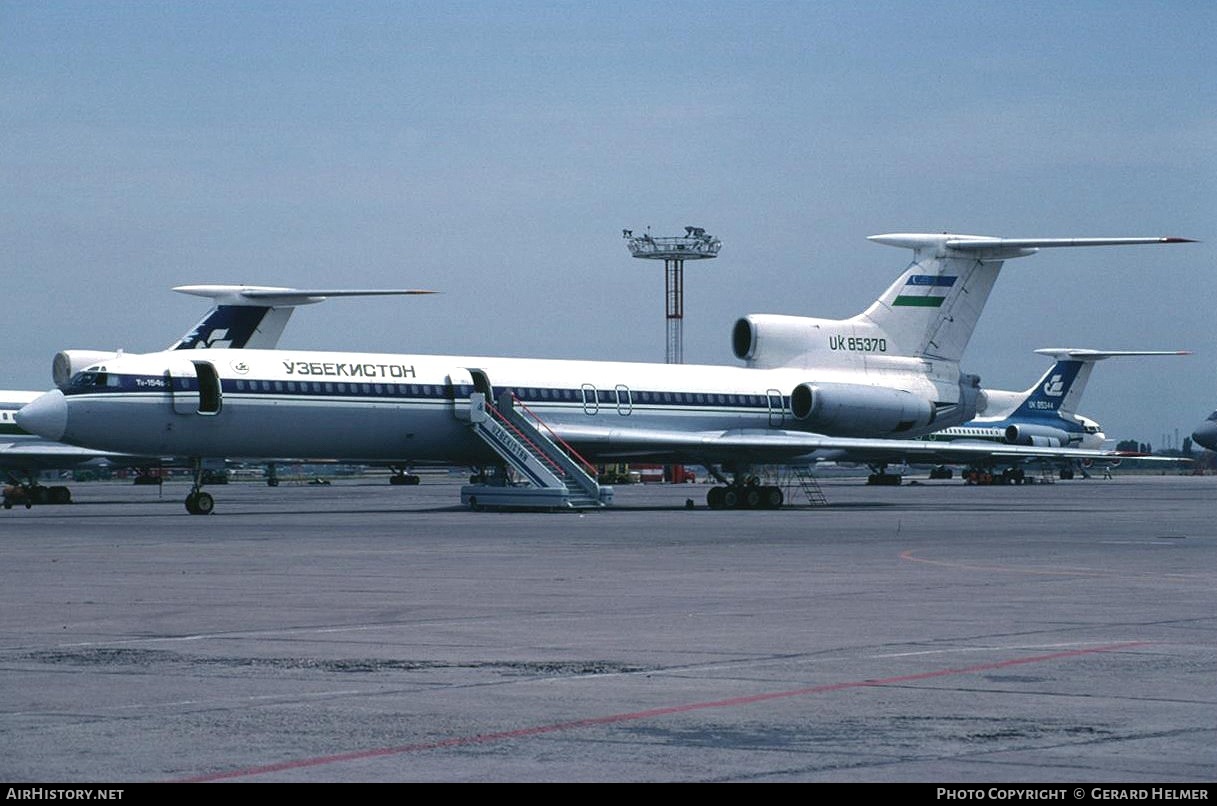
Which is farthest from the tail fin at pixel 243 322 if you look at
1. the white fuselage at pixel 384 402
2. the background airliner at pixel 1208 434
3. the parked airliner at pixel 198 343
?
the background airliner at pixel 1208 434

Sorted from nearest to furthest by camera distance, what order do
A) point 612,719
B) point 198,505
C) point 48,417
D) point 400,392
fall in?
point 612,719, point 48,417, point 198,505, point 400,392

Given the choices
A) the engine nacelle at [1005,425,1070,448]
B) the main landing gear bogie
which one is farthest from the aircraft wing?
the engine nacelle at [1005,425,1070,448]

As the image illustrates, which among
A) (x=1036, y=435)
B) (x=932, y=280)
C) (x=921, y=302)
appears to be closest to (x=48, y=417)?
(x=921, y=302)

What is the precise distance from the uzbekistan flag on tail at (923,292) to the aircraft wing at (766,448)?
5.56 meters

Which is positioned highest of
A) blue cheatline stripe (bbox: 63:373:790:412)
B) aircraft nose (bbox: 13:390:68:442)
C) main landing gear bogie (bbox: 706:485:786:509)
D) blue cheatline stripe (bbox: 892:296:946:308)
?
blue cheatline stripe (bbox: 892:296:946:308)

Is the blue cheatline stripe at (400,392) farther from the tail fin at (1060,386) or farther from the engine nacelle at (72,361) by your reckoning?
the tail fin at (1060,386)

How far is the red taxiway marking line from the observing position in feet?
25.2

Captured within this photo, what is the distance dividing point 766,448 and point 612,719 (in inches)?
1376

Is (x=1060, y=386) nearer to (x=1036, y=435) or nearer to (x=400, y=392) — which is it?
(x=1036, y=435)

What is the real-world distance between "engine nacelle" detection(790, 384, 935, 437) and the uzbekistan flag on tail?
280cm

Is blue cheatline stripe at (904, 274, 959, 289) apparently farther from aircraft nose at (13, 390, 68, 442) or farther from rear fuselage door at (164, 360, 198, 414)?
aircraft nose at (13, 390, 68, 442)

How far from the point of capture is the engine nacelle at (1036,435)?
86.9 meters

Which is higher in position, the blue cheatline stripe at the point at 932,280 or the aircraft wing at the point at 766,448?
the blue cheatline stripe at the point at 932,280

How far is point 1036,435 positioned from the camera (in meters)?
87.4
